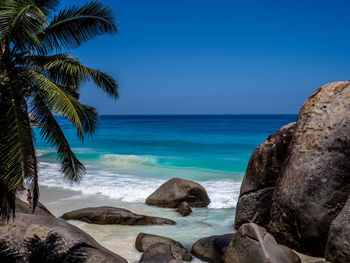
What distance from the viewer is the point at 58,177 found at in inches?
698

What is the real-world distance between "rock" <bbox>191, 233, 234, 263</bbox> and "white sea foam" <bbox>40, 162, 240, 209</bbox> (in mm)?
4493

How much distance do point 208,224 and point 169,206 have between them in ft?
6.56

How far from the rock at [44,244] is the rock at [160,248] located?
0.81 meters

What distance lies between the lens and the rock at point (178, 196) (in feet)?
38.3

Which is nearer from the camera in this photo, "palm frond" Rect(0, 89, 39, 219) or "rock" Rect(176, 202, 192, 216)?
"palm frond" Rect(0, 89, 39, 219)

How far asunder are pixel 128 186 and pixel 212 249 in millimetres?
8872

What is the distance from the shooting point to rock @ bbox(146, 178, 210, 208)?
11.7m

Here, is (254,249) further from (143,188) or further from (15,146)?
(143,188)

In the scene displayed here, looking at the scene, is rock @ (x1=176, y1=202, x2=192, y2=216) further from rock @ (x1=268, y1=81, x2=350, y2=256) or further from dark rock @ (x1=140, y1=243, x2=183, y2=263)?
rock @ (x1=268, y1=81, x2=350, y2=256)

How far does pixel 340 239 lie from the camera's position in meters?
5.76

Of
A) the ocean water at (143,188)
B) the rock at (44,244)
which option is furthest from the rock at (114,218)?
the rock at (44,244)

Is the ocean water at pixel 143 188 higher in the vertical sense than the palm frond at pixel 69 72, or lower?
lower

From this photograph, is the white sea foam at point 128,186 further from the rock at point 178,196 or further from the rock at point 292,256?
the rock at point 292,256

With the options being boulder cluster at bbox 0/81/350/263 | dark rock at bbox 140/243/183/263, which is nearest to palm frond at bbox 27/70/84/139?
boulder cluster at bbox 0/81/350/263
